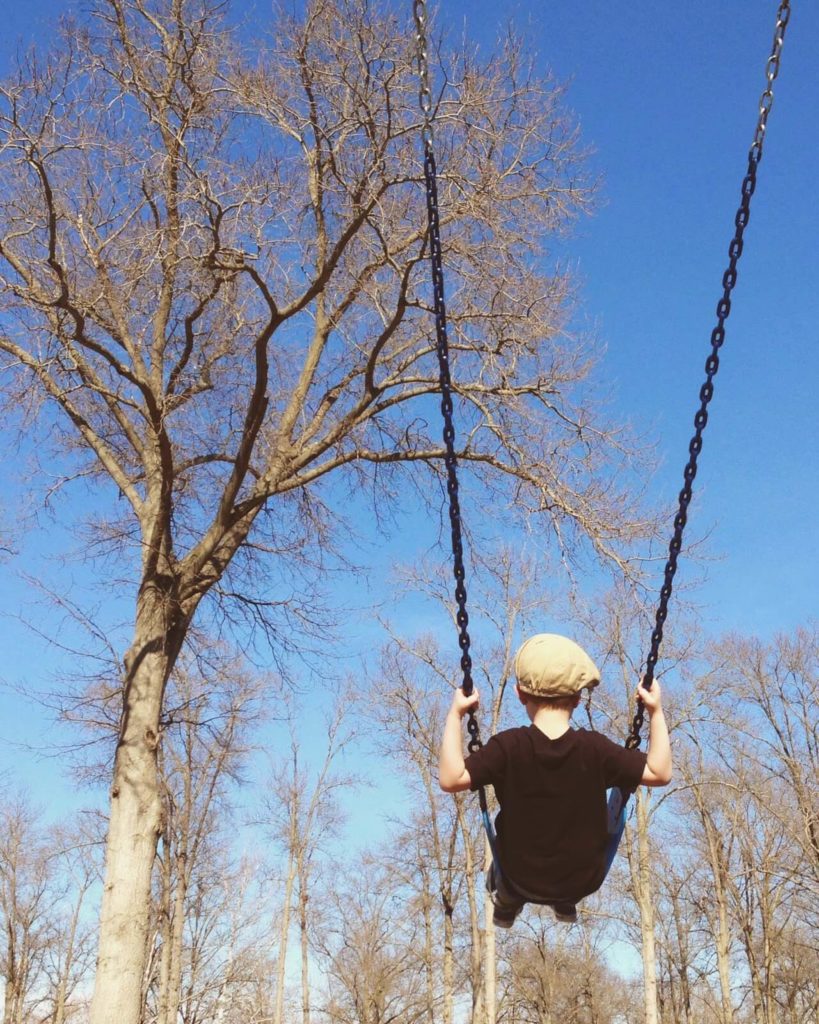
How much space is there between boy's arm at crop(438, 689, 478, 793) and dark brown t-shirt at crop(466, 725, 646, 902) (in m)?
0.03

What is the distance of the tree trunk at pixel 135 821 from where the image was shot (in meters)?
7.81

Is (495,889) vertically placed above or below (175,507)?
Answer: below

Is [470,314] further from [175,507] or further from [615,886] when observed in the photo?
[615,886]

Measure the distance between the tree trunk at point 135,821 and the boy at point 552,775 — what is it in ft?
19.4

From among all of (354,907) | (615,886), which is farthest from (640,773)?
(354,907)

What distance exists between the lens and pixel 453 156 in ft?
29.7

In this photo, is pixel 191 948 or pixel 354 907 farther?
pixel 354 907

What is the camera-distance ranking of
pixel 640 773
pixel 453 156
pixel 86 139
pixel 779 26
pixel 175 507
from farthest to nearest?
pixel 175 507
pixel 453 156
pixel 86 139
pixel 779 26
pixel 640 773

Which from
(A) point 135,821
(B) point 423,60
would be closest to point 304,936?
(A) point 135,821

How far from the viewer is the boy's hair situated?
3.11 metres

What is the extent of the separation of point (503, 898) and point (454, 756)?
645 millimetres

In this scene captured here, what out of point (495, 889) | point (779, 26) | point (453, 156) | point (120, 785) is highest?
point (453, 156)

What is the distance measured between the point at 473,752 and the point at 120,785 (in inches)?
248

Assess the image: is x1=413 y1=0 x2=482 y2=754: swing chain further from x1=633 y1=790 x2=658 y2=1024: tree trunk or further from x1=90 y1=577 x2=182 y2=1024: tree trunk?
x1=633 y1=790 x2=658 y2=1024: tree trunk
